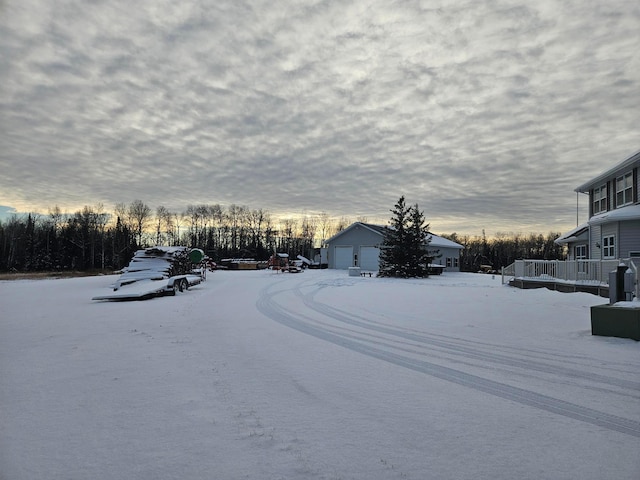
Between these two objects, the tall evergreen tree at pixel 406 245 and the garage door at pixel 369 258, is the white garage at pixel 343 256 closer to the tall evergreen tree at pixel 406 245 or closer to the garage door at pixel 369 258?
the garage door at pixel 369 258

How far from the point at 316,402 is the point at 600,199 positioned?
23.3 m

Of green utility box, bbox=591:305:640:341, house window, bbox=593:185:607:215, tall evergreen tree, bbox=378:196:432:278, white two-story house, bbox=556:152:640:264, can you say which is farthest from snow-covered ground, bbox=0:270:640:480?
tall evergreen tree, bbox=378:196:432:278

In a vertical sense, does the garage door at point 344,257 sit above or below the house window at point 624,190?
Result: below

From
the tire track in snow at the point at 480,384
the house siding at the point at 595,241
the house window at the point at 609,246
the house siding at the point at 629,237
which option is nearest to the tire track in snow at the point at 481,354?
the tire track in snow at the point at 480,384

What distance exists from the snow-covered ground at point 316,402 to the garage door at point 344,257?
33.7 meters

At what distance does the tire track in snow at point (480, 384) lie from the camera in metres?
4.27

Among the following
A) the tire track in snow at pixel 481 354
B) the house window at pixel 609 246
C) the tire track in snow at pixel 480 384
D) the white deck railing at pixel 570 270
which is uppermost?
the house window at pixel 609 246

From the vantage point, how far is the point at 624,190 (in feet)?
64.4

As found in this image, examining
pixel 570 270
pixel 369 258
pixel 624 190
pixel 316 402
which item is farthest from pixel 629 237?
pixel 369 258

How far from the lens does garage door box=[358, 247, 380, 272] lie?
138ft

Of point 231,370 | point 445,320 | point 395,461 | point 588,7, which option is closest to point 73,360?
point 231,370

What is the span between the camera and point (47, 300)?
15.9m

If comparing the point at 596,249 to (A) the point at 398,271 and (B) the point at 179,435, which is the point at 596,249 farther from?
(B) the point at 179,435

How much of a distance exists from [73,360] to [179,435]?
A: 370cm
